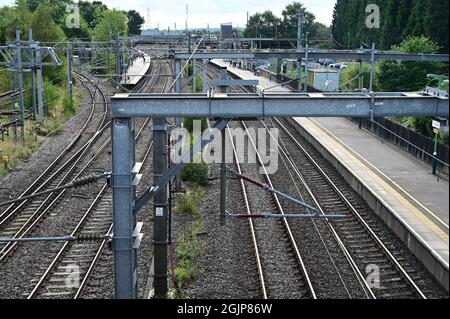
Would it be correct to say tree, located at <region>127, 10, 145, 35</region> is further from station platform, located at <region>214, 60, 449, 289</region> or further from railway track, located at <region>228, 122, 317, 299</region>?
railway track, located at <region>228, 122, 317, 299</region>

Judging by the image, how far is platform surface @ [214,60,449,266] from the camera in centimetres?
1403

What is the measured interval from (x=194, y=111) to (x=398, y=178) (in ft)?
40.6

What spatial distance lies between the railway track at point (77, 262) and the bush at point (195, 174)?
2.87m

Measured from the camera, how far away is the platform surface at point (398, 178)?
14.0 metres

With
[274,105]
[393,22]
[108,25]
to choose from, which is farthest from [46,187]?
[108,25]

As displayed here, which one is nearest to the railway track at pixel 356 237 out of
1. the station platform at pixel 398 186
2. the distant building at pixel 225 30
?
the station platform at pixel 398 186

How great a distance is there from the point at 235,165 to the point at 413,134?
259 inches

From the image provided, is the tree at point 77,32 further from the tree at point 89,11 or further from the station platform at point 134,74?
the tree at point 89,11

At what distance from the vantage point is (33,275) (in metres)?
12.1

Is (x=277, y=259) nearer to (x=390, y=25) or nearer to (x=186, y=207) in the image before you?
(x=186, y=207)

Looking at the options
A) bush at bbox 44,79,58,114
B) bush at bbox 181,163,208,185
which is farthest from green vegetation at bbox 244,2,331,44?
bush at bbox 181,163,208,185

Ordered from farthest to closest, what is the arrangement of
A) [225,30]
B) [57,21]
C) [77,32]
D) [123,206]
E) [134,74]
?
[57,21], [77,32], [134,74], [225,30], [123,206]

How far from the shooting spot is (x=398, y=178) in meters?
19.3
